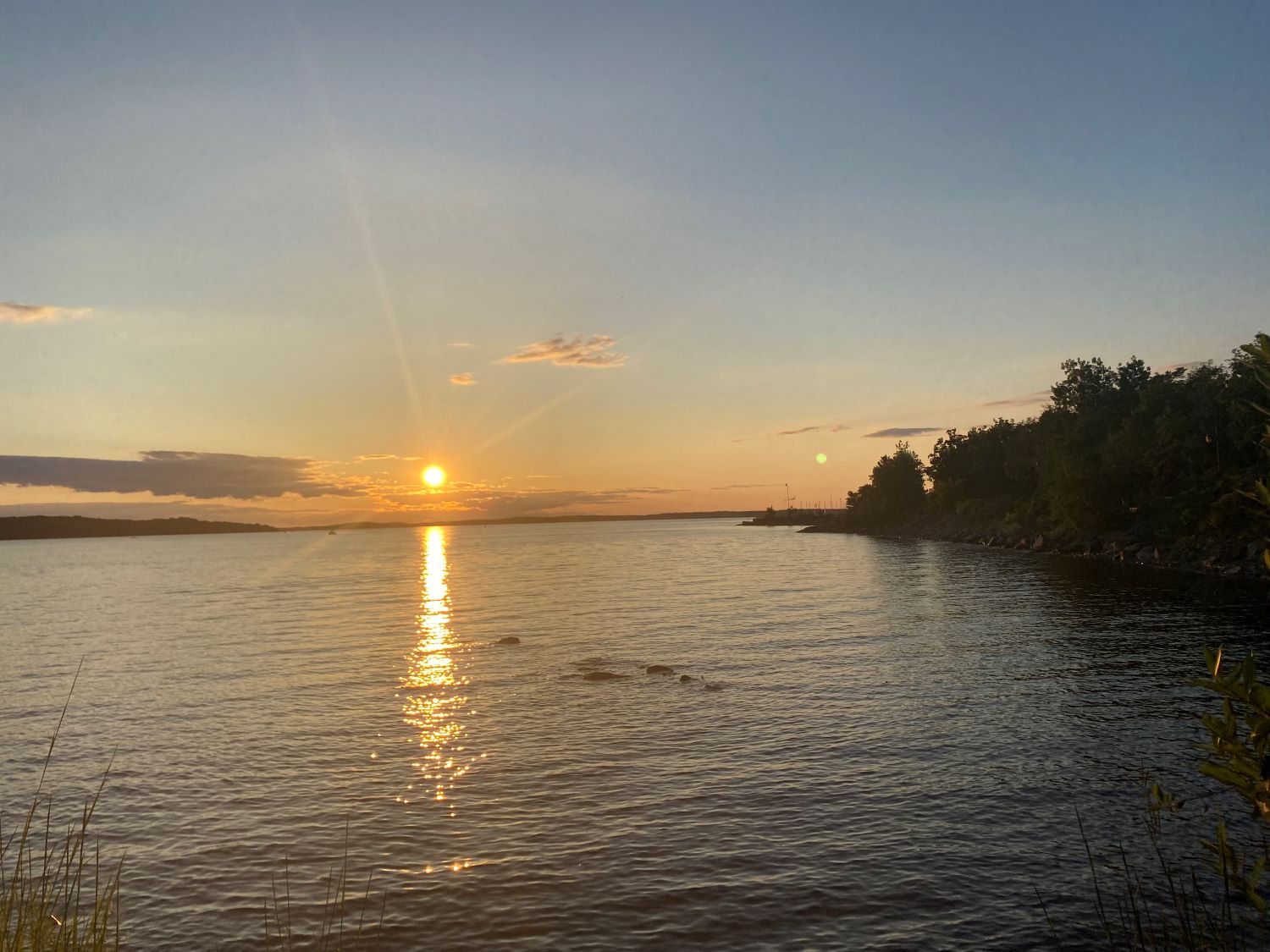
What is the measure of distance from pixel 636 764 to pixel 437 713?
40.9 feet

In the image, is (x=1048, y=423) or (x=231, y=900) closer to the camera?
(x=231, y=900)

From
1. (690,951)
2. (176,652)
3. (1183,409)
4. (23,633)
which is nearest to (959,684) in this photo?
(690,951)

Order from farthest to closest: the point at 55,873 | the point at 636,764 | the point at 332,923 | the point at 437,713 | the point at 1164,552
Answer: the point at 1164,552
the point at 437,713
the point at 636,764
the point at 332,923
the point at 55,873

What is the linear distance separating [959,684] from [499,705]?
21.1 metres

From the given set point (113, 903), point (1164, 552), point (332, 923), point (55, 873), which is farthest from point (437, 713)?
point (1164, 552)

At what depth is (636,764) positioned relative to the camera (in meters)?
28.5

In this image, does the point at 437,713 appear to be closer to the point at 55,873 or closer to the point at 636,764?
the point at 636,764

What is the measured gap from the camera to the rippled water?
18422 millimetres

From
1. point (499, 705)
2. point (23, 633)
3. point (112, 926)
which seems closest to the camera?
point (112, 926)

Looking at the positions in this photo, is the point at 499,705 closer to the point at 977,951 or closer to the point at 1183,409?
the point at 977,951

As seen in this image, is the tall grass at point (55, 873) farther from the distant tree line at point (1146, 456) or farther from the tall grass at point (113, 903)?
the distant tree line at point (1146, 456)

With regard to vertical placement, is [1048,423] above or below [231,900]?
above

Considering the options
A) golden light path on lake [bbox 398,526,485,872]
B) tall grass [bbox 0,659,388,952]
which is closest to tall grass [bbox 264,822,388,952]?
tall grass [bbox 0,659,388,952]

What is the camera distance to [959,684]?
39.6 meters
